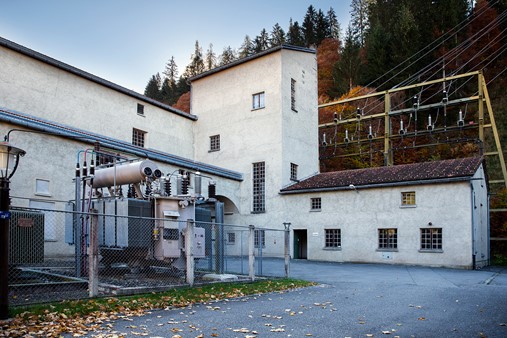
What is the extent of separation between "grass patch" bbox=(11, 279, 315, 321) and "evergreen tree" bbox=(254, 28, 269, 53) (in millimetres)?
61085

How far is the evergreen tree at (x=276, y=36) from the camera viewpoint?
7156cm

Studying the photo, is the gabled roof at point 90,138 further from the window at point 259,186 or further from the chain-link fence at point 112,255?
the chain-link fence at point 112,255

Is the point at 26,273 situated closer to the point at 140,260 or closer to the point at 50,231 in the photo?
the point at 140,260

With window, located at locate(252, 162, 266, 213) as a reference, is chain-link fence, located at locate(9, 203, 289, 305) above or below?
below

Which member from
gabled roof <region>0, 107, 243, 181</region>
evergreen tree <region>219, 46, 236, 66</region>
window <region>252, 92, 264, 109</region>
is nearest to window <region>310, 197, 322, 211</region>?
gabled roof <region>0, 107, 243, 181</region>

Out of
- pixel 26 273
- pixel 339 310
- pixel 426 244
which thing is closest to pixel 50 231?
pixel 26 273

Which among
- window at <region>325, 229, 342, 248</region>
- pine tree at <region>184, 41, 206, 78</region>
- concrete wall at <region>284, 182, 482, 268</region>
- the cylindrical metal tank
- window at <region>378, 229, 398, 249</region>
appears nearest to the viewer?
the cylindrical metal tank

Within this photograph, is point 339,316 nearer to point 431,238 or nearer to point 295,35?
point 431,238

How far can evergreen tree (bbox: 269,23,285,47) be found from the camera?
71.6 m

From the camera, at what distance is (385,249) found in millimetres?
27328

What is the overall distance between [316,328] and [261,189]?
2538cm

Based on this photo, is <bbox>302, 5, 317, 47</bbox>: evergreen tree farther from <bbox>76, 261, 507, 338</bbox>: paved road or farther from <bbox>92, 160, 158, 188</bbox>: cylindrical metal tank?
<bbox>76, 261, 507, 338</bbox>: paved road

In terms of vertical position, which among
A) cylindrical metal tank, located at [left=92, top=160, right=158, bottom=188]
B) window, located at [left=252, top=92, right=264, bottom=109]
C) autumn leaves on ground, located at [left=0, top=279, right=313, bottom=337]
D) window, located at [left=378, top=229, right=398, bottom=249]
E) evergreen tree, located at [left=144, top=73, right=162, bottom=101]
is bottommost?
window, located at [left=378, top=229, right=398, bottom=249]

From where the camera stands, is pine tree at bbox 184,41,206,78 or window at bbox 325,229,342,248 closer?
window at bbox 325,229,342,248
